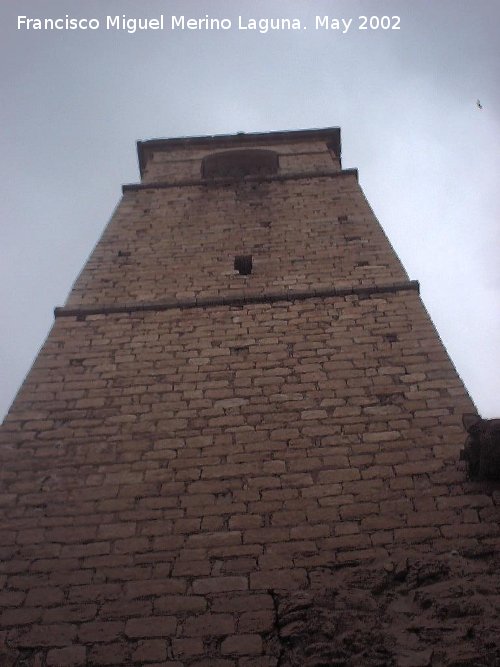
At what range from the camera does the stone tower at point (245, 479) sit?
9.93ft

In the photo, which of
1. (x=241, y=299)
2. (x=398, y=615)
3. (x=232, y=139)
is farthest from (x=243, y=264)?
(x=232, y=139)

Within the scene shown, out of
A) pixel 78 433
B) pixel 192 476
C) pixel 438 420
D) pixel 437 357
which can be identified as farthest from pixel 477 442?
pixel 78 433

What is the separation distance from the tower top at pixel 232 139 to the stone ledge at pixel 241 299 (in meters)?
6.41

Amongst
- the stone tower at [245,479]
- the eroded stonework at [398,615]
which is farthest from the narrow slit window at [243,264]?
the eroded stonework at [398,615]

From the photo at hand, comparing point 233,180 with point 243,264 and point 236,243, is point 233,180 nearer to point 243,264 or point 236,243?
point 236,243

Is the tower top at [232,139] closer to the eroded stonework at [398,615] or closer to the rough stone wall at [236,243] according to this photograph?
the rough stone wall at [236,243]

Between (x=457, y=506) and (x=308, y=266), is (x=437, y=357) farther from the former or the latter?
(x=308, y=266)

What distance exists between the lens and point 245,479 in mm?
3943

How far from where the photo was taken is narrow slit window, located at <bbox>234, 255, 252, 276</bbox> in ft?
21.9

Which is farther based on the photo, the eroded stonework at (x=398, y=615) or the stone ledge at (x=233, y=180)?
the stone ledge at (x=233, y=180)

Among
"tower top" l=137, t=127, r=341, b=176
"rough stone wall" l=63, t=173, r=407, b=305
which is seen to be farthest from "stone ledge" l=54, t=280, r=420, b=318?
"tower top" l=137, t=127, r=341, b=176

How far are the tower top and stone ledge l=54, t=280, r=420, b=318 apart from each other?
6.41 meters

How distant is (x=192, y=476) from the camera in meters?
4.00

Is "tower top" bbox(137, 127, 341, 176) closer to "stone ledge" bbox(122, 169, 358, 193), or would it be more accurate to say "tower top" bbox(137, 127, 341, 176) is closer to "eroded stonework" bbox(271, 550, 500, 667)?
"stone ledge" bbox(122, 169, 358, 193)
